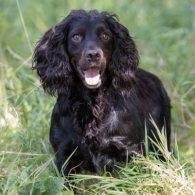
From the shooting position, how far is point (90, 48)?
567 cm

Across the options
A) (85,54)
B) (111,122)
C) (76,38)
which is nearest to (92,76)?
(85,54)

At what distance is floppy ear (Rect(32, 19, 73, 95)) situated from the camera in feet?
19.7

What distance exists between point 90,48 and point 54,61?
49cm

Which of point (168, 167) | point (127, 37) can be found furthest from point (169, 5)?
point (168, 167)

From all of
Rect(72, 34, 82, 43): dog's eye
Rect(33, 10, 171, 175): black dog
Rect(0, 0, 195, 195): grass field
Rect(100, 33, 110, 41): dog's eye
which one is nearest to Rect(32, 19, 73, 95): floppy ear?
Rect(33, 10, 171, 175): black dog

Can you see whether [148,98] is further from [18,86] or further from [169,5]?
[169,5]

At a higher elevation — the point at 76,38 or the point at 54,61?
the point at 76,38

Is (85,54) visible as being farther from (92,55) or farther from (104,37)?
(104,37)

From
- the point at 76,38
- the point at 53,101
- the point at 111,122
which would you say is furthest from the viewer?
the point at 53,101

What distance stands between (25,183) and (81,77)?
98 cm

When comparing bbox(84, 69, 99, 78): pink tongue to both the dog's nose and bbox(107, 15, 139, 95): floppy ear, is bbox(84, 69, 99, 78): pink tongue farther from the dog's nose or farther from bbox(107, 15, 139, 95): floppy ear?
bbox(107, 15, 139, 95): floppy ear

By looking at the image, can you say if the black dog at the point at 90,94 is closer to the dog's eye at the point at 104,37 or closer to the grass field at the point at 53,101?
the dog's eye at the point at 104,37

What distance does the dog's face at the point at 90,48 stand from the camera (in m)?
5.65

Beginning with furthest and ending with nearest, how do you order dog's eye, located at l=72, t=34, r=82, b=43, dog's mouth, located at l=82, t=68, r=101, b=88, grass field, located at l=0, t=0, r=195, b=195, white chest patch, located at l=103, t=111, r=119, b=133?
white chest patch, located at l=103, t=111, r=119, b=133
dog's eye, located at l=72, t=34, r=82, b=43
dog's mouth, located at l=82, t=68, r=101, b=88
grass field, located at l=0, t=0, r=195, b=195
